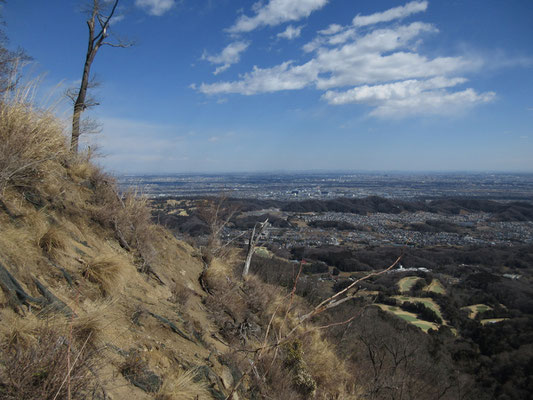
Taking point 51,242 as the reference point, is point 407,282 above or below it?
below

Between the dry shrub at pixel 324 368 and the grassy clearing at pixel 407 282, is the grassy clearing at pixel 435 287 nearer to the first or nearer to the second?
the grassy clearing at pixel 407 282

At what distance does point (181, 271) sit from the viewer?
8.02 metres

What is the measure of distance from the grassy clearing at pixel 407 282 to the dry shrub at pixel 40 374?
34.4 meters

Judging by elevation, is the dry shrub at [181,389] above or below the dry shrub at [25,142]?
below

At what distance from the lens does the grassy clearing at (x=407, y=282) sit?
3223 cm

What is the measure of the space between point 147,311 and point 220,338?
196 centimetres

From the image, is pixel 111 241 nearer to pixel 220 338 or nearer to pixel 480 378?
pixel 220 338

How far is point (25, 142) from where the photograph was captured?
16.1ft

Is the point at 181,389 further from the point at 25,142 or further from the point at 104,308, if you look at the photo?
the point at 25,142

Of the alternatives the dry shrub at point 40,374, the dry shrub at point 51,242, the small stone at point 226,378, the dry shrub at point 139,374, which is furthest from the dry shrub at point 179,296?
the dry shrub at point 40,374

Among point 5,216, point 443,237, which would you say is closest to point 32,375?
point 5,216

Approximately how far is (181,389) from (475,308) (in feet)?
111

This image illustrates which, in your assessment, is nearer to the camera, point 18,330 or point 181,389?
point 18,330

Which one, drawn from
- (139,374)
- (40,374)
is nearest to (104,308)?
(139,374)
